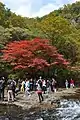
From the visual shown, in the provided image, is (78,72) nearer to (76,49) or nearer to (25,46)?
(76,49)

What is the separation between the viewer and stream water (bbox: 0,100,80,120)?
761 inches

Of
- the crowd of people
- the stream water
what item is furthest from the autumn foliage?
the stream water

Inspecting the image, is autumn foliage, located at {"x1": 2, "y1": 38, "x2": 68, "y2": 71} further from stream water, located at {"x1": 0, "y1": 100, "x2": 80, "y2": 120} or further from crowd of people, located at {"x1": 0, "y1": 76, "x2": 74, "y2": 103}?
stream water, located at {"x1": 0, "y1": 100, "x2": 80, "y2": 120}

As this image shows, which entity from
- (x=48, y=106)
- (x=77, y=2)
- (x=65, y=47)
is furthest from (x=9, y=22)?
(x=77, y=2)

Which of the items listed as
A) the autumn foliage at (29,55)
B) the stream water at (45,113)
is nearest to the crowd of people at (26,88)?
the stream water at (45,113)

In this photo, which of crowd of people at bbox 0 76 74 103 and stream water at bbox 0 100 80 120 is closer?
stream water at bbox 0 100 80 120

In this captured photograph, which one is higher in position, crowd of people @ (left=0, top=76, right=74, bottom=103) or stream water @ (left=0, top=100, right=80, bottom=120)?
crowd of people @ (left=0, top=76, right=74, bottom=103)

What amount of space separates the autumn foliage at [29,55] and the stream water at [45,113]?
1121 centimetres

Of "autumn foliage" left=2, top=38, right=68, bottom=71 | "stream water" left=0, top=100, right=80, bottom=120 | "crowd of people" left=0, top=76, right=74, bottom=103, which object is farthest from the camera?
"autumn foliage" left=2, top=38, right=68, bottom=71

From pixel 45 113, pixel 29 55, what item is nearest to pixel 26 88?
pixel 45 113

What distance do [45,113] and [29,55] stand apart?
47.4ft

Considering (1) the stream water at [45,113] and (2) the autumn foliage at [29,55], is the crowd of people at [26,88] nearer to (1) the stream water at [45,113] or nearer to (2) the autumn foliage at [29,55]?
(1) the stream water at [45,113]

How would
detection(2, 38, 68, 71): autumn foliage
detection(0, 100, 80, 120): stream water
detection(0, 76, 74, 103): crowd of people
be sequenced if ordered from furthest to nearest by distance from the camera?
detection(2, 38, 68, 71): autumn foliage
detection(0, 76, 74, 103): crowd of people
detection(0, 100, 80, 120): stream water

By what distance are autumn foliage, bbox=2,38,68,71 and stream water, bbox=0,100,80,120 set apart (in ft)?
36.8
